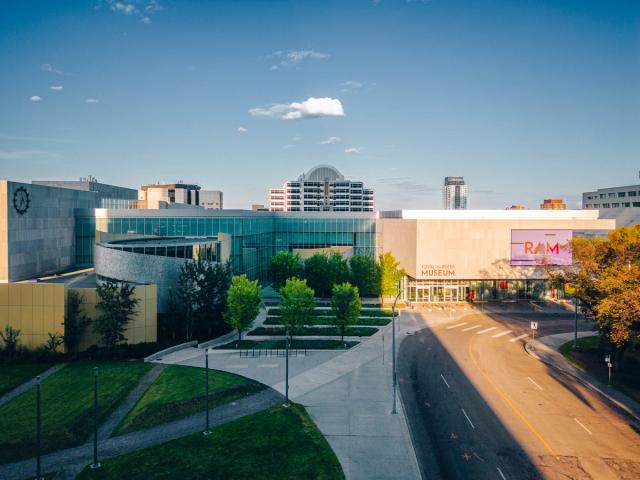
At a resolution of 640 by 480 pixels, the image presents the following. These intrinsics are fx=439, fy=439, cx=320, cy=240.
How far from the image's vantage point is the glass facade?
3004 inches

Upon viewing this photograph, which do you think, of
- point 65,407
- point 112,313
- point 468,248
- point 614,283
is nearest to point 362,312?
point 468,248

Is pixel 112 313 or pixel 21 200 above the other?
pixel 21 200

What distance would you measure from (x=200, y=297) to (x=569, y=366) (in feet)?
120

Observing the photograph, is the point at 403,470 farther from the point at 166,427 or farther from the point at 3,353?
the point at 3,353

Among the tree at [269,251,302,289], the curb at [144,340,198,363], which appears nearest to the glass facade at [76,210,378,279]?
the tree at [269,251,302,289]

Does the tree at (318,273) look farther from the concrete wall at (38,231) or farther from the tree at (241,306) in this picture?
the concrete wall at (38,231)

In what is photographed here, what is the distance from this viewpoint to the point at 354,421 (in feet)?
93.2

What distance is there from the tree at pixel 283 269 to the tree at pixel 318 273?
164 cm

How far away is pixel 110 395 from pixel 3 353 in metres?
14.4

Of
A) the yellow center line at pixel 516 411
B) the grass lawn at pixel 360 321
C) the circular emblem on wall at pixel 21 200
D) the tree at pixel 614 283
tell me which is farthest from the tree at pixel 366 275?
the circular emblem on wall at pixel 21 200

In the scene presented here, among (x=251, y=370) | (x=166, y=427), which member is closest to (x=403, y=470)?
(x=166, y=427)

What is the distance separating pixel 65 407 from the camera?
30250mm

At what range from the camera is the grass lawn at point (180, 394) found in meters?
29.0

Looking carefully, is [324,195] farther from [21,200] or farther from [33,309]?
[33,309]
